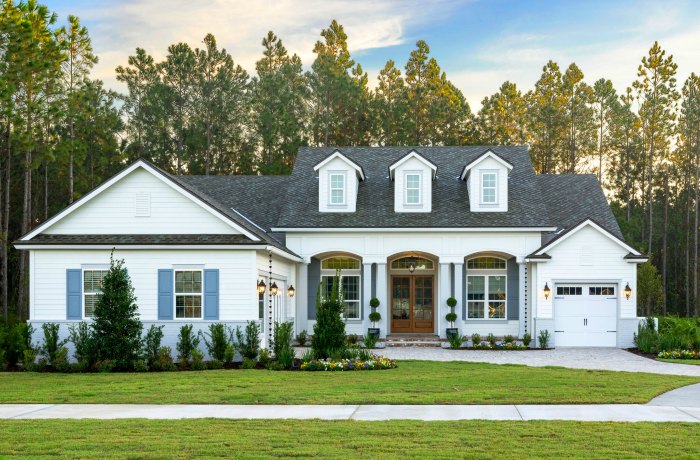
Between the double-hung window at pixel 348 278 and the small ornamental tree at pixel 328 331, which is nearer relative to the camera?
the small ornamental tree at pixel 328 331

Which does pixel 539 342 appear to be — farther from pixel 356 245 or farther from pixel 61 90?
pixel 61 90

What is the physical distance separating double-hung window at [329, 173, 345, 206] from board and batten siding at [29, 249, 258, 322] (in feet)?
27.4

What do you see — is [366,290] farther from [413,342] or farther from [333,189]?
[333,189]

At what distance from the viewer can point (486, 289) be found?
102ft

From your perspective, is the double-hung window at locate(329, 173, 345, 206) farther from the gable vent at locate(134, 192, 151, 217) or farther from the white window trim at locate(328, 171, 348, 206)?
the gable vent at locate(134, 192, 151, 217)

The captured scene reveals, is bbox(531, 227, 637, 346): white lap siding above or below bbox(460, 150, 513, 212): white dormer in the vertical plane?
below

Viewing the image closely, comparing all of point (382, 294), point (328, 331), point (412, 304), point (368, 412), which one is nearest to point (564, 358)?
point (382, 294)

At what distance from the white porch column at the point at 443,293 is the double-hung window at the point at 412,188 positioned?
2.64m

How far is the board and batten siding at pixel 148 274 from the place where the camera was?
925 inches

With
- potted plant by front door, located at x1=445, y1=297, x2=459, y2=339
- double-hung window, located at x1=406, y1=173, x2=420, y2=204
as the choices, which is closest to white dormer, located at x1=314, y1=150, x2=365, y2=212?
double-hung window, located at x1=406, y1=173, x2=420, y2=204

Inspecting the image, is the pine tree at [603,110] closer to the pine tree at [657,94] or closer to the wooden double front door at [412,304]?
the pine tree at [657,94]

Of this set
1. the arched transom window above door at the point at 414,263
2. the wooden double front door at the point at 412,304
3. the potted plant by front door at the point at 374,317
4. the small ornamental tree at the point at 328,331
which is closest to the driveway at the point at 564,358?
the potted plant by front door at the point at 374,317

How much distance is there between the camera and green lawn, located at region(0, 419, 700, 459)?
9.62 meters

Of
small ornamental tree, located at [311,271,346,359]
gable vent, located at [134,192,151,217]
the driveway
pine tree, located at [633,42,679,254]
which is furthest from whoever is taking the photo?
pine tree, located at [633,42,679,254]
